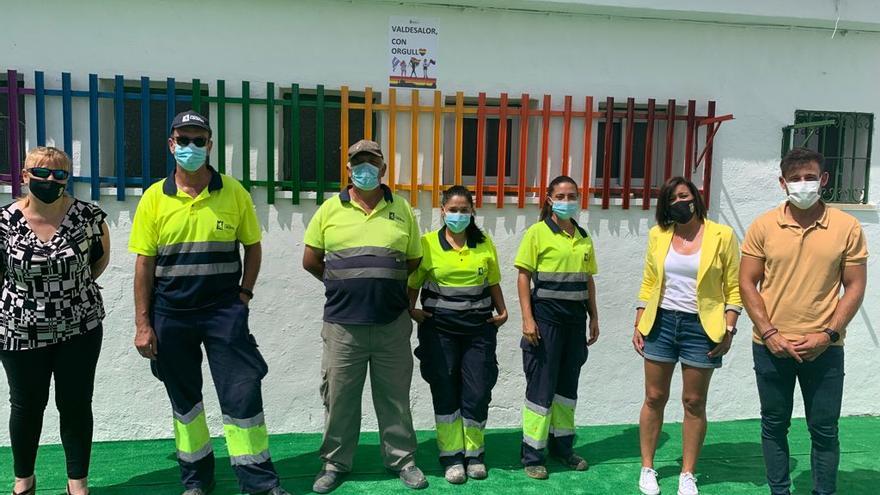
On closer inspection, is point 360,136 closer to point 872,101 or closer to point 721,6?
point 721,6

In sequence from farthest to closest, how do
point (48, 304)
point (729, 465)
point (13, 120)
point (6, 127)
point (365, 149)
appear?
point (6, 127), point (729, 465), point (13, 120), point (365, 149), point (48, 304)

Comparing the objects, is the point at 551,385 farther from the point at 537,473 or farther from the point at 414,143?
the point at 414,143

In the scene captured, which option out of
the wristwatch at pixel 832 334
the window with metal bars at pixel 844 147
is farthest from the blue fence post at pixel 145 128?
the window with metal bars at pixel 844 147

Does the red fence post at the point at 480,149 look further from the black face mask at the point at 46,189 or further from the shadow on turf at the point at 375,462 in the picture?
the black face mask at the point at 46,189

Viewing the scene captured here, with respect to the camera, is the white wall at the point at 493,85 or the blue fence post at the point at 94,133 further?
the white wall at the point at 493,85

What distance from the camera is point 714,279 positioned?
3303 mm

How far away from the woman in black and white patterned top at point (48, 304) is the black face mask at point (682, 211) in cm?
290

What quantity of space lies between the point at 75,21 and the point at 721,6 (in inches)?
169

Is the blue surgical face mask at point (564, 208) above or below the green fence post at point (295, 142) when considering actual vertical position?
below

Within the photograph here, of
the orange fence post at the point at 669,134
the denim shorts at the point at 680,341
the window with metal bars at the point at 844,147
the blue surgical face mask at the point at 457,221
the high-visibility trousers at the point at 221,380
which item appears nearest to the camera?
the high-visibility trousers at the point at 221,380

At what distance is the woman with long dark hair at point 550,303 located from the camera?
3678 millimetres

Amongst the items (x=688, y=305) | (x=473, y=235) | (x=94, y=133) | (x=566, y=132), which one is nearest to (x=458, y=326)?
(x=473, y=235)

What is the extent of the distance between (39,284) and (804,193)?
361 cm

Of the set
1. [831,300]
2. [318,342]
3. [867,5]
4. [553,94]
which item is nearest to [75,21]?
[318,342]
